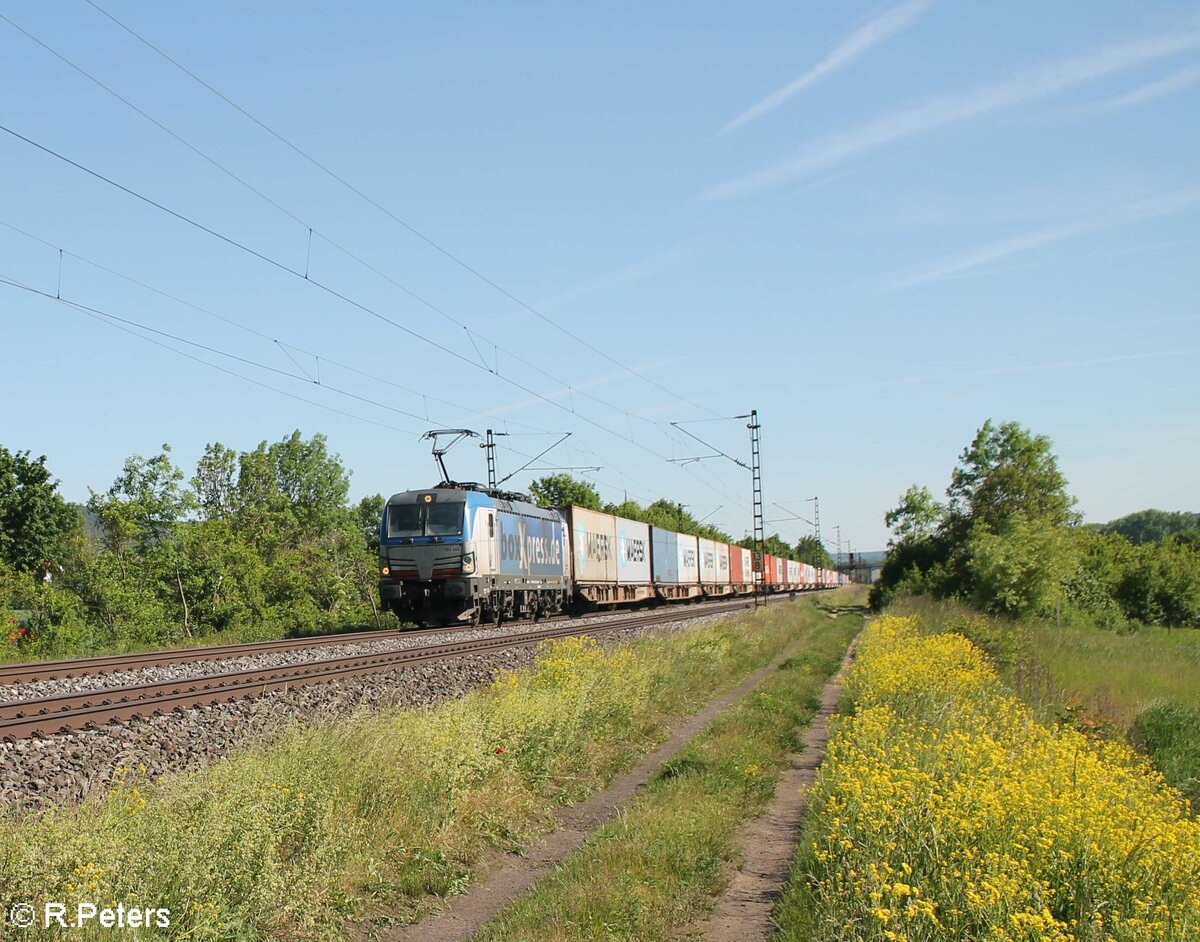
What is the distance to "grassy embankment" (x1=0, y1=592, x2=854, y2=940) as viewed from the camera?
220 inches

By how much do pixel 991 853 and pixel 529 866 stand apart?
3749 mm

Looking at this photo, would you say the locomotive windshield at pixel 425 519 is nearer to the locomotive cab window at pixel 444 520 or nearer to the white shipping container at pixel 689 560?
the locomotive cab window at pixel 444 520

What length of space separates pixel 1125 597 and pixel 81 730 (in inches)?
2856

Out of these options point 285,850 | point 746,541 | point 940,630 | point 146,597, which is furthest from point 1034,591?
point 746,541

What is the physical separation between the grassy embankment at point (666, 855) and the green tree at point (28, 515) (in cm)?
5100

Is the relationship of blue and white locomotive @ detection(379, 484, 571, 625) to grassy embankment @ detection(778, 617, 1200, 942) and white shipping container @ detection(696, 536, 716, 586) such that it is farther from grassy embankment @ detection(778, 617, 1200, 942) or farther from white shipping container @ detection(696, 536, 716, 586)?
white shipping container @ detection(696, 536, 716, 586)

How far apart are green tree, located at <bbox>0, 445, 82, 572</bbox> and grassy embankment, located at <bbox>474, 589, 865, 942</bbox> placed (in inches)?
2008

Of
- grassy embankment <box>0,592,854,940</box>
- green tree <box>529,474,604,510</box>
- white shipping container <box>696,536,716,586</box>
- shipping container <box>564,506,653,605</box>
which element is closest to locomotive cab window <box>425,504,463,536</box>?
shipping container <box>564,506,653,605</box>

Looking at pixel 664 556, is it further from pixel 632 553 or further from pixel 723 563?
pixel 723 563

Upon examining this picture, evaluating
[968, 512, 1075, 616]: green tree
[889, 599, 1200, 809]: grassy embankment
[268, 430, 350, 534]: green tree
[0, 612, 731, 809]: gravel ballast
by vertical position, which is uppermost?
[268, 430, 350, 534]: green tree

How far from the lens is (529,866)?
26.5ft

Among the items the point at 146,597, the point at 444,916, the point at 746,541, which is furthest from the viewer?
the point at 746,541

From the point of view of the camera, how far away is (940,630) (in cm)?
2708

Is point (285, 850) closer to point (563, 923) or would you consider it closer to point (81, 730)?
point (563, 923)
